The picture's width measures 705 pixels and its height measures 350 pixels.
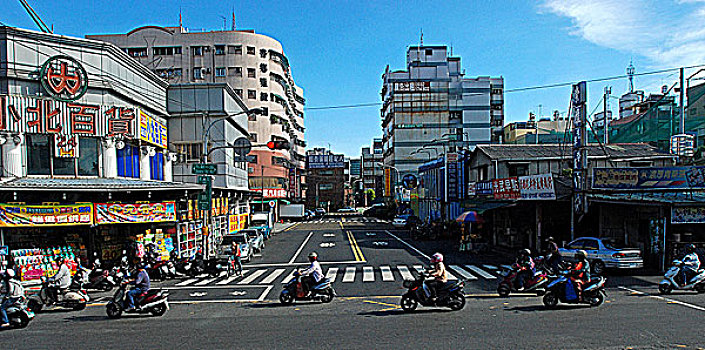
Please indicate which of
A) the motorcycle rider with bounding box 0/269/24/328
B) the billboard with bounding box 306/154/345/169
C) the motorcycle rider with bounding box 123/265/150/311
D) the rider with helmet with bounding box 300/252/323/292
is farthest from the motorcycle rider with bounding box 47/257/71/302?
the billboard with bounding box 306/154/345/169

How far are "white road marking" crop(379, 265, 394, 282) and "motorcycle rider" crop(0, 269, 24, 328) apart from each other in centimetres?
1160

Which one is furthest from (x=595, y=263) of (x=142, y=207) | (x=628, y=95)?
(x=628, y=95)

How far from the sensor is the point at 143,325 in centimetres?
1222

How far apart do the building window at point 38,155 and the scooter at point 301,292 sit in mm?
15124

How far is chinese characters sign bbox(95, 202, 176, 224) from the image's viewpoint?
840 inches

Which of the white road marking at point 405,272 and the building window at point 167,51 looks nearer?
the white road marking at point 405,272

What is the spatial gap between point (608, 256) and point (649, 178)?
415 cm

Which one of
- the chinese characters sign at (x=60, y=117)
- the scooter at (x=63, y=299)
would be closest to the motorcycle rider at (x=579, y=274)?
the scooter at (x=63, y=299)

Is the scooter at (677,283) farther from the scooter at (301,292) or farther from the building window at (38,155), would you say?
the building window at (38,155)

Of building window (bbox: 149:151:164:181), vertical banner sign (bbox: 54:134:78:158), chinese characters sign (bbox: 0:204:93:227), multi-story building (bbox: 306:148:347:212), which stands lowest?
multi-story building (bbox: 306:148:347:212)

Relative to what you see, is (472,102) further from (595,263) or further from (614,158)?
(595,263)

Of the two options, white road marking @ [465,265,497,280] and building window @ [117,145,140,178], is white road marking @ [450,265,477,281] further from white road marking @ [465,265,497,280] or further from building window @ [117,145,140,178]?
building window @ [117,145,140,178]

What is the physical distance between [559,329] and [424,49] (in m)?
74.4

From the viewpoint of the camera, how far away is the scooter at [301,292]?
1460 cm
